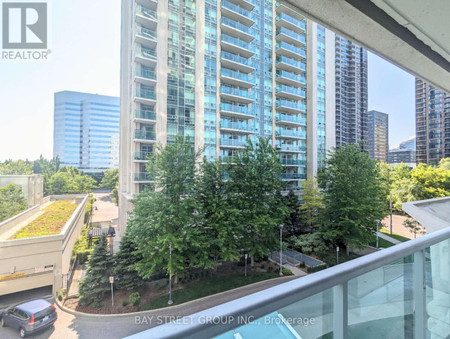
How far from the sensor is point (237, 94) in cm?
1608

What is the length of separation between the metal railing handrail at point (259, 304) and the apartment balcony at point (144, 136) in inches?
559

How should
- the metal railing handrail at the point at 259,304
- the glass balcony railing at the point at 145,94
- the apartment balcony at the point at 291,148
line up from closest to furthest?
the metal railing handrail at the point at 259,304, the glass balcony railing at the point at 145,94, the apartment balcony at the point at 291,148

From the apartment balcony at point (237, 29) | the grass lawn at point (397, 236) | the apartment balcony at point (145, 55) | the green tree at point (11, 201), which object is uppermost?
the apartment balcony at point (237, 29)

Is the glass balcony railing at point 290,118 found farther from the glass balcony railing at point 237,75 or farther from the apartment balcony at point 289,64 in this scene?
the apartment balcony at point 289,64

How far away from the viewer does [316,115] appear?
19188 millimetres

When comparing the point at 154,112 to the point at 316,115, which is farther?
the point at 316,115

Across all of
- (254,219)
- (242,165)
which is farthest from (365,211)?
(242,165)

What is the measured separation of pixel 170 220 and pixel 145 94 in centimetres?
896

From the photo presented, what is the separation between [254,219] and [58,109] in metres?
66.6

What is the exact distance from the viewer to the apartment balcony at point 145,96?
13.7 meters

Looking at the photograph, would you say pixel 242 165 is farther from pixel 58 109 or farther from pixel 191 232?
pixel 58 109

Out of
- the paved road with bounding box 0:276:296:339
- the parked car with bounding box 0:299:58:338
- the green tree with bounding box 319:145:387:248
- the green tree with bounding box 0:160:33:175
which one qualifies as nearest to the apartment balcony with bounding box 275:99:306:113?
the green tree with bounding box 319:145:387:248

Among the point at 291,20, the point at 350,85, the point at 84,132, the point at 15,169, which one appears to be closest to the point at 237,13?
the point at 291,20

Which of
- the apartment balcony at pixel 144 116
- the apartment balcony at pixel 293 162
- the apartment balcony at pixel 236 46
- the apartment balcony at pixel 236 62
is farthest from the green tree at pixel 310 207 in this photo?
the apartment balcony at pixel 144 116
